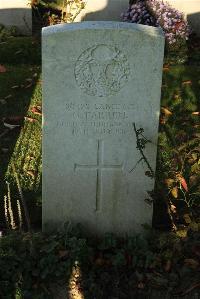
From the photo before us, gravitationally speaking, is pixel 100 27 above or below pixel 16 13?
below

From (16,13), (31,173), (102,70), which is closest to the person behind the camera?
(102,70)

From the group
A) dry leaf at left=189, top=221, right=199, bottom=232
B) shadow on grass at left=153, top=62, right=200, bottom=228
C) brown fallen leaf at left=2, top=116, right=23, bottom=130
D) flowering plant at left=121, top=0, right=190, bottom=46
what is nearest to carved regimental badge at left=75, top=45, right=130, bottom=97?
shadow on grass at left=153, top=62, right=200, bottom=228

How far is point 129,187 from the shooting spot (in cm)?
424

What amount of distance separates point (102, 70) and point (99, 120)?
0.34 meters

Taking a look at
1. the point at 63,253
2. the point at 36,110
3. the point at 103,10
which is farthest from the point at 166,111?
the point at 103,10

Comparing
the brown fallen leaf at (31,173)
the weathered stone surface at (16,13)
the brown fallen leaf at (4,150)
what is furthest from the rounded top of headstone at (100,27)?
the weathered stone surface at (16,13)

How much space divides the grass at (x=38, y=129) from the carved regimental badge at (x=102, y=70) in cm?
75

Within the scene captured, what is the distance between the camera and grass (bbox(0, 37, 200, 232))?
4.75 m

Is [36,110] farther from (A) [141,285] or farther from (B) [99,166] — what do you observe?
(A) [141,285]

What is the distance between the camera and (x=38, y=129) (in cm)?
621

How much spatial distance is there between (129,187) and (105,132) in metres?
0.46

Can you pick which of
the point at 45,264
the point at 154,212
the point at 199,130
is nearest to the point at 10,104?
the point at 199,130

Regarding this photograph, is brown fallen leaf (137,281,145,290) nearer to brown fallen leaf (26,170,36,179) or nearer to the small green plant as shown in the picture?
brown fallen leaf (26,170,36,179)

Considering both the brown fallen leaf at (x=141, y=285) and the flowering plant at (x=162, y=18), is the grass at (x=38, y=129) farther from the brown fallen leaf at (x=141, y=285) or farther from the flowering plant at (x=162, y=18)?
the brown fallen leaf at (x=141, y=285)
